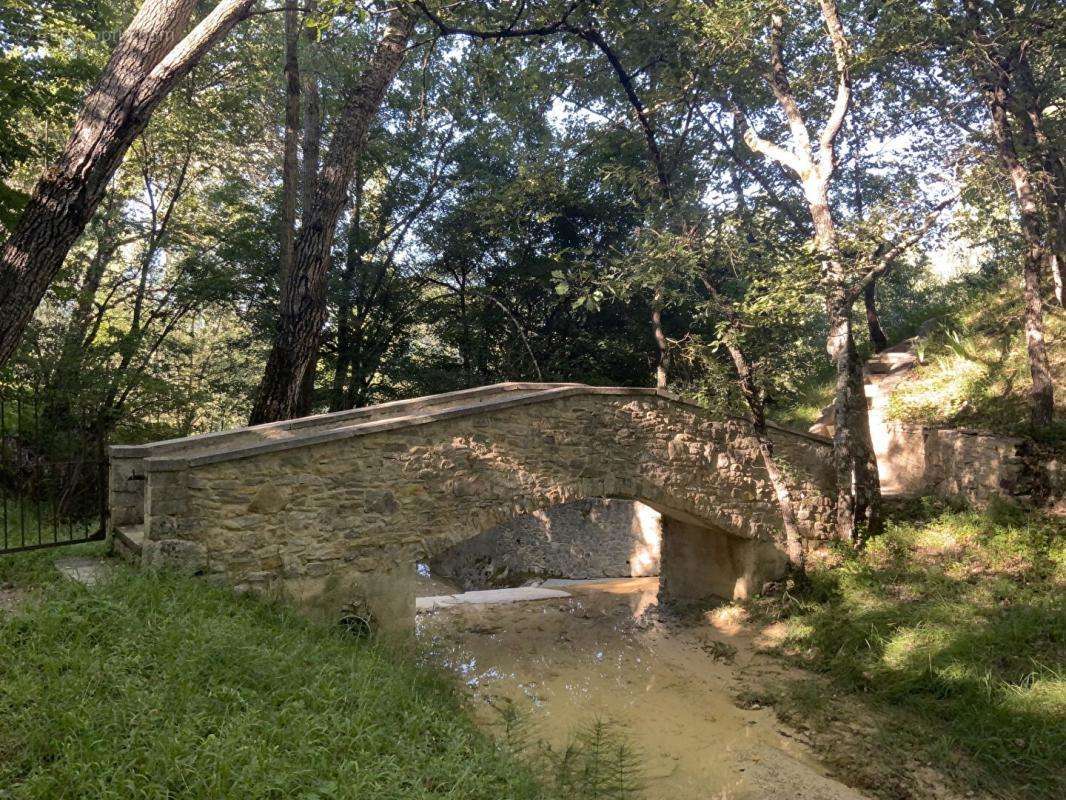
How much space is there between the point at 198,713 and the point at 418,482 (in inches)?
125

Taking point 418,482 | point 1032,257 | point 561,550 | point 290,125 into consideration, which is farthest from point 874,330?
point 290,125

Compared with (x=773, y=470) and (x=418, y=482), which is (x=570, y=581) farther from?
(x=418, y=482)

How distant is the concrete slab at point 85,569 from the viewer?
4.86m

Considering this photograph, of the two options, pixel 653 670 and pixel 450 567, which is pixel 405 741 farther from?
pixel 450 567

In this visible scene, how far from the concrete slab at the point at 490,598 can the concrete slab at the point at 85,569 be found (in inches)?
183

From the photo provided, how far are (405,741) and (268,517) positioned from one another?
104 inches

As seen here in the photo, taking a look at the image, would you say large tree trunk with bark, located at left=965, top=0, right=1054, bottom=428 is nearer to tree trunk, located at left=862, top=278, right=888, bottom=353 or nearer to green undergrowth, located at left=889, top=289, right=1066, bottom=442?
green undergrowth, located at left=889, top=289, right=1066, bottom=442

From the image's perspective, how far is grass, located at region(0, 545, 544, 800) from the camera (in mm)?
2781

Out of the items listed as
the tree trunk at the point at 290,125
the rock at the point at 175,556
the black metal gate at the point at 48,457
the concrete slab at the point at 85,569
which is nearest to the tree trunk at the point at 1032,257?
the tree trunk at the point at 290,125

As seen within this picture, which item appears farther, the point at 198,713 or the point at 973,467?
the point at 973,467

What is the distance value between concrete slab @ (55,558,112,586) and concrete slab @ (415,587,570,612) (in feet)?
15.3

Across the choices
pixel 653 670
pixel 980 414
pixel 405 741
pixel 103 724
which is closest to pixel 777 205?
pixel 980 414

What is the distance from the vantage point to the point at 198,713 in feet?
10.7

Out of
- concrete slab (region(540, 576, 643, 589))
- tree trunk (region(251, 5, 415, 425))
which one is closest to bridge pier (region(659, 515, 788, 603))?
concrete slab (region(540, 576, 643, 589))
